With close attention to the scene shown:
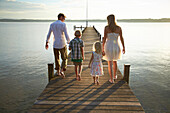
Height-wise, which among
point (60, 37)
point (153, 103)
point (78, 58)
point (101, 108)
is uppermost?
point (60, 37)

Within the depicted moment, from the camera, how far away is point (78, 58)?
201 inches

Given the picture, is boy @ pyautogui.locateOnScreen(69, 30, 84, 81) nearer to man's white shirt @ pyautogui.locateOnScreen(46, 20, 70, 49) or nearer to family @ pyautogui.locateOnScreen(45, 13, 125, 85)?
family @ pyautogui.locateOnScreen(45, 13, 125, 85)

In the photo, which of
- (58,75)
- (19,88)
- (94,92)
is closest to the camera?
(94,92)

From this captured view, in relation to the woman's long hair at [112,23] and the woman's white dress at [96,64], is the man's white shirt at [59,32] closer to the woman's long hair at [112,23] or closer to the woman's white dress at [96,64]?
the woman's white dress at [96,64]

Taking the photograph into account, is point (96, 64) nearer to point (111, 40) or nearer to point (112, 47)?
point (112, 47)

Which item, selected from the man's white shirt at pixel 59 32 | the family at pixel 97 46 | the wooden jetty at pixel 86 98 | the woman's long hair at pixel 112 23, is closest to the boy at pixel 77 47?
the family at pixel 97 46

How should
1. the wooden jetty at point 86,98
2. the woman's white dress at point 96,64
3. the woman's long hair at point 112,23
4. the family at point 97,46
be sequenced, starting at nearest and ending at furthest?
the wooden jetty at point 86,98 → the woman's long hair at point 112,23 → the family at point 97,46 → the woman's white dress at point 96,64

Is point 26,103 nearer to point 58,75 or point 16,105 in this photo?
point 16,105

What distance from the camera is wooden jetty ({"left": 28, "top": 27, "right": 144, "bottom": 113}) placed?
3.77m

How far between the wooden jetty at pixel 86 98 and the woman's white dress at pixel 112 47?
981mm

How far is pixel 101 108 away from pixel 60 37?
2.58 m

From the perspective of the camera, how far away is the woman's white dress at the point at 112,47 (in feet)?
15.7

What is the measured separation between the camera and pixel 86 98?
4.27m

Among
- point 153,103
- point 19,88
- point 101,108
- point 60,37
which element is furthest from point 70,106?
point 19,88
